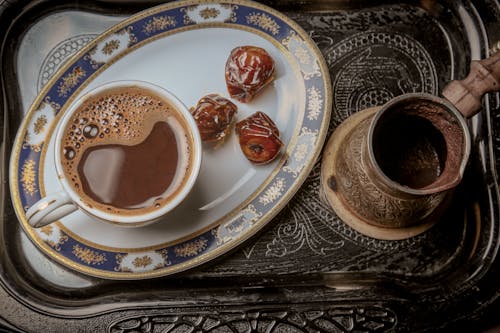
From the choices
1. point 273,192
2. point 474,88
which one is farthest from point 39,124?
point 474,88

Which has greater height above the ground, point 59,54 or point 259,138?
point 59,54

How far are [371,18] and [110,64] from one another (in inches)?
16.4

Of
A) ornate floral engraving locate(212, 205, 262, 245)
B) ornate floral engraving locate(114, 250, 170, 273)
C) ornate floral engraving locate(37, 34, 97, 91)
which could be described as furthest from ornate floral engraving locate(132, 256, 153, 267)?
ornate floral engraving locate(37, 34, 97, 91)

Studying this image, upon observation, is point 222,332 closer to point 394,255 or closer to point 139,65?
point 394,255

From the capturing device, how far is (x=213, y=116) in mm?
845

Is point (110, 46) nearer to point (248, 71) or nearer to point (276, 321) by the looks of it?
point (248, 71)

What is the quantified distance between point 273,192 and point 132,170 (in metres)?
0.21

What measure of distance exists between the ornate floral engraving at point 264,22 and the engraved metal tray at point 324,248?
6 cm

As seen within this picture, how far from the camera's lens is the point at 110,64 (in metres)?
0.89

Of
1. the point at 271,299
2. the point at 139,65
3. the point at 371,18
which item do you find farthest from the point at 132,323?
the point at 371,18

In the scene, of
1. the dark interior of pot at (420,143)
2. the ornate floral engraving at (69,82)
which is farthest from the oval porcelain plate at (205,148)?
the dark interior of pot at (420,143)

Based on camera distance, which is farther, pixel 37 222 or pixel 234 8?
pixel 234 8

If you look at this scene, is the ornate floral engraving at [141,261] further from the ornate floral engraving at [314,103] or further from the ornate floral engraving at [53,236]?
the ornate floral engraving at [314,103]

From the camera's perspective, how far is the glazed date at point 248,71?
849 mm
